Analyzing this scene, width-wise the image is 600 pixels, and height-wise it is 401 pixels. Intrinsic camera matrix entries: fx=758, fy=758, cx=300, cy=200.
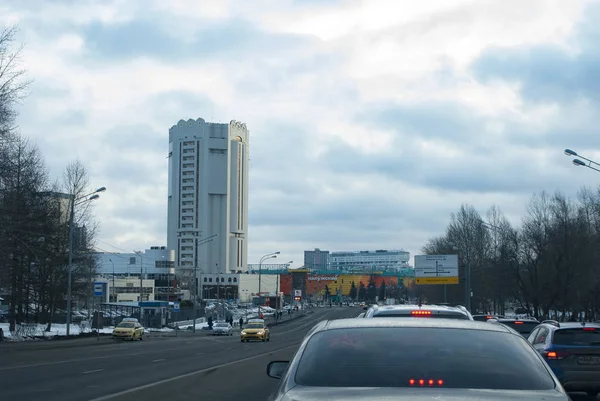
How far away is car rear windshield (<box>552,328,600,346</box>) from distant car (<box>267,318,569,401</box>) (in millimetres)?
10426

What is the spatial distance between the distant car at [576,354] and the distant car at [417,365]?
9978 mm

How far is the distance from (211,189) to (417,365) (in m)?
163

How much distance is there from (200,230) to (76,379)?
147893 millimetres

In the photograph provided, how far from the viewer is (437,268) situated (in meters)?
76.9

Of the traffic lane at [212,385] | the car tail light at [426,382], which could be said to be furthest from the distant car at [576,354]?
the car tail light at [426,382]

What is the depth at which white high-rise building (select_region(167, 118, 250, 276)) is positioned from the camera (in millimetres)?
166250

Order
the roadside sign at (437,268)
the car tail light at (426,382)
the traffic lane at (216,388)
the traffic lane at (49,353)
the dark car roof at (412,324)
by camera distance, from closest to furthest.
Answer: the car tail light at (426,382), the dark car roof at (412,324), the traffic lane at (216,388), the traffic lane at (49,353), the roadside sign at (437,268)

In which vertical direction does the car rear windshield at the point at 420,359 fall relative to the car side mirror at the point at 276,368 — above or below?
above

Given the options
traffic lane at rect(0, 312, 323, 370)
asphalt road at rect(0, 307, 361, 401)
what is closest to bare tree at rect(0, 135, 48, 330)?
traffic lane at rect(0, 312, 323, 370)

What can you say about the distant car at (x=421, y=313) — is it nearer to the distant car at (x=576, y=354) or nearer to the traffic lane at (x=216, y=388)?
the traffic lane at (x=216, y=388)

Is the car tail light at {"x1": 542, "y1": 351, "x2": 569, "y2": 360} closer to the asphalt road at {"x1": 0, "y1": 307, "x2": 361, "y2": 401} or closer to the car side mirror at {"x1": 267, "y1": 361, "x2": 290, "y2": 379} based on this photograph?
the asphalt road at {"x1": 0, "y1": 307, "x2": 361, "y2": 401}

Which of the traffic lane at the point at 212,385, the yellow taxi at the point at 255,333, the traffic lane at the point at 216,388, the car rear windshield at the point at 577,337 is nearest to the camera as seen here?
the car rear windshield at the point at 577,337

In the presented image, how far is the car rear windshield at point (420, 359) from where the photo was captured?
15.6 feet

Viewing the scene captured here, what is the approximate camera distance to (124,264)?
168m
